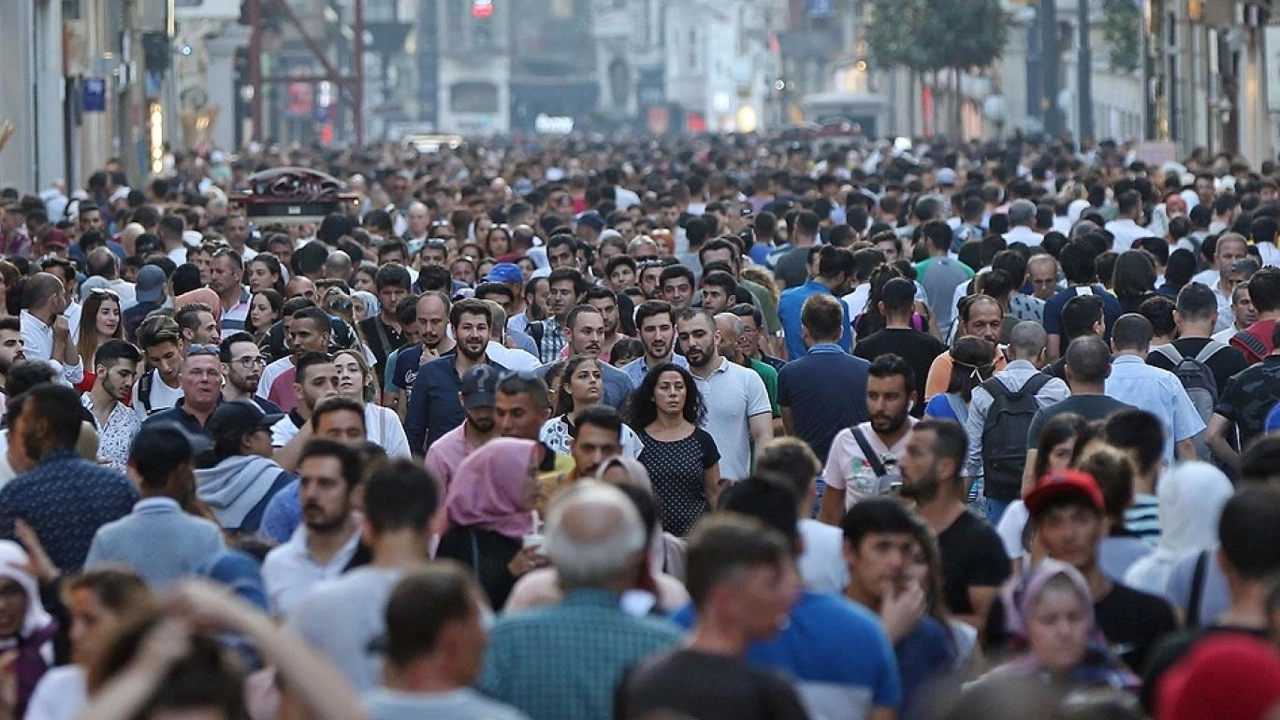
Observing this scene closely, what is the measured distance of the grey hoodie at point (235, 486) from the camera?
958 cm

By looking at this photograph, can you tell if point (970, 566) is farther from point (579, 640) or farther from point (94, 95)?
point (94, 95)

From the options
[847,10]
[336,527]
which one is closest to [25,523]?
[336,527]

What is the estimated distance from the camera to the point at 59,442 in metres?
8.85

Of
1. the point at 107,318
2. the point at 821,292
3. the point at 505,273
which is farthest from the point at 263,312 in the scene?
the point at 821,292

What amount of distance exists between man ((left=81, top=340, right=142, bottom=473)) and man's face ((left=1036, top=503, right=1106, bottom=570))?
16.7 feet

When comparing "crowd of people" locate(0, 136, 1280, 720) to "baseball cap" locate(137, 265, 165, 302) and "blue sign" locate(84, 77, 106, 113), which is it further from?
"blue sign" locate(84, 77, 106, 113)

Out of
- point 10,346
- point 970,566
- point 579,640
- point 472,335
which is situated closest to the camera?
point 579,640

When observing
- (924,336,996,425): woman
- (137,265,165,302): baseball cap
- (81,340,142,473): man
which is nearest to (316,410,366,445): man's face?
(81,340,142,473): man

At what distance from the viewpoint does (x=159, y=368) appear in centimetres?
1244

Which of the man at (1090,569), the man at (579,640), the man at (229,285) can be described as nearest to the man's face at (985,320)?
the man at (229,285)

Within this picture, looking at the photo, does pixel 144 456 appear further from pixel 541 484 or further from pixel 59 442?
pixel 541 484

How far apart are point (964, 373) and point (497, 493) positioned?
369 centimetres

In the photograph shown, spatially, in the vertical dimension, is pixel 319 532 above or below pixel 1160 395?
below

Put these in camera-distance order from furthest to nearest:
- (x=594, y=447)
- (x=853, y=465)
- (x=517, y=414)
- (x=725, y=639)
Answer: (x=853, y=465) < (x=517, y=414) < (x=594, y=447) < (x=725, y=639)
